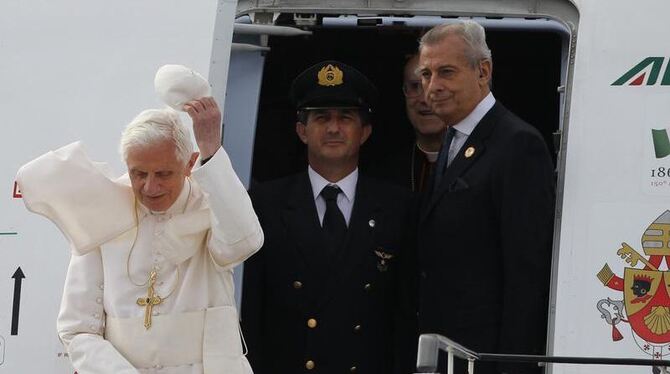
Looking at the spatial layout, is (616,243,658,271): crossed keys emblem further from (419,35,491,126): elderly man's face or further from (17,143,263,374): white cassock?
(17,143,263,374): white cassock

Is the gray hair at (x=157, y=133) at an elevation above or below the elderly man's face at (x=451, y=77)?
below

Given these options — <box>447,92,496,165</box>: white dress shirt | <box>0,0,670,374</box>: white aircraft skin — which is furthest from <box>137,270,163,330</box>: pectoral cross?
<box>447,92,496,165</box>: white dress shirt

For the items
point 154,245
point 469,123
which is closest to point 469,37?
point 469,123

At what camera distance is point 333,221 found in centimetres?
538

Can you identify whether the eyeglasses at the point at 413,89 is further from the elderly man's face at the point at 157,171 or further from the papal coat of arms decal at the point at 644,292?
the elderly man's face at the point at 157,171

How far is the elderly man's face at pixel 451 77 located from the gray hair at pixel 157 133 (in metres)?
1.01

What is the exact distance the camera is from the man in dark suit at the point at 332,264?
5.23 metres

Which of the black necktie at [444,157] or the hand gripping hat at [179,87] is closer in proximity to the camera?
the hand gripping hat at [179,87]

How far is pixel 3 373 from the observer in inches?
202

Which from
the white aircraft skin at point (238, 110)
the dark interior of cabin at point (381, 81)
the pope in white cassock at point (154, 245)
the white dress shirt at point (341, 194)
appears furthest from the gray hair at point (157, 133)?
the dark interior of cabin at point (381, 81)

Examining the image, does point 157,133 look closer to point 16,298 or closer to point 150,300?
point 150,300

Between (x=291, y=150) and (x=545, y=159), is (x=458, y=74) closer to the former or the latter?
(x=545, y=159)

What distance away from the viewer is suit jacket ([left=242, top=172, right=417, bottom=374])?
5230 mm

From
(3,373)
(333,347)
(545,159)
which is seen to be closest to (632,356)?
(545,159)
